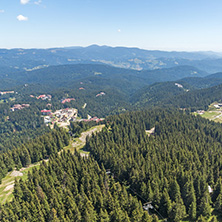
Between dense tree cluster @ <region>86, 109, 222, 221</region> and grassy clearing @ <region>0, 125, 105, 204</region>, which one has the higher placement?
dense tree cluster @ <region>86, 109, 222, 221</region>

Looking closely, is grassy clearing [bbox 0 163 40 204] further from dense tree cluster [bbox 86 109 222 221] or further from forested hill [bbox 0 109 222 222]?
dense tree cluster [bbox 86 109 222 221]

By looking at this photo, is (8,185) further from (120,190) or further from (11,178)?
(120,190)

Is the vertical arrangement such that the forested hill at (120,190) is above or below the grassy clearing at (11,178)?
above

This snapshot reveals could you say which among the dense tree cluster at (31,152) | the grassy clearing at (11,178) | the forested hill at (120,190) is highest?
the forested hill at (120,190)

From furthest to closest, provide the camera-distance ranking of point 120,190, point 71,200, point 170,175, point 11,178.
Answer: point 11,178 < point 170,175 < point 120,190 < point 71,200

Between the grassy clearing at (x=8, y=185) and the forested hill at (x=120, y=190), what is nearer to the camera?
the forested hill at (x=120, y=190)

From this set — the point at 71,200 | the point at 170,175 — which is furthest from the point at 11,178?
the point at 170,175

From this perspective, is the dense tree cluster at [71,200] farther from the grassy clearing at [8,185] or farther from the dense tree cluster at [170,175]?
the grassy clearing at [8,185]

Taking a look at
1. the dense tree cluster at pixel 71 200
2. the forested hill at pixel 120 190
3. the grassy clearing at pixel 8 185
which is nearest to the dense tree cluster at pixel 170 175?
the forested hill at pixel 120 190

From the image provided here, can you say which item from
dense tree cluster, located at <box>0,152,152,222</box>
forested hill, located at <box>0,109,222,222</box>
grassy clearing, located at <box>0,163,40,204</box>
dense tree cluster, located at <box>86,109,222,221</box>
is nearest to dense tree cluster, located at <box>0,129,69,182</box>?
grassy clearing, located at <box>0,163,40,204</box>

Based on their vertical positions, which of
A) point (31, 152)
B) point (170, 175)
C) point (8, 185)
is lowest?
point (8, 185)

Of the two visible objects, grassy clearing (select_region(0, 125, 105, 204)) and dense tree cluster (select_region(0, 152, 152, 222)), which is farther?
grassy clearing (select_region(0, 125, 105, 204))

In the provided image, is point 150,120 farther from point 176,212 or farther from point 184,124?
point 176,212
